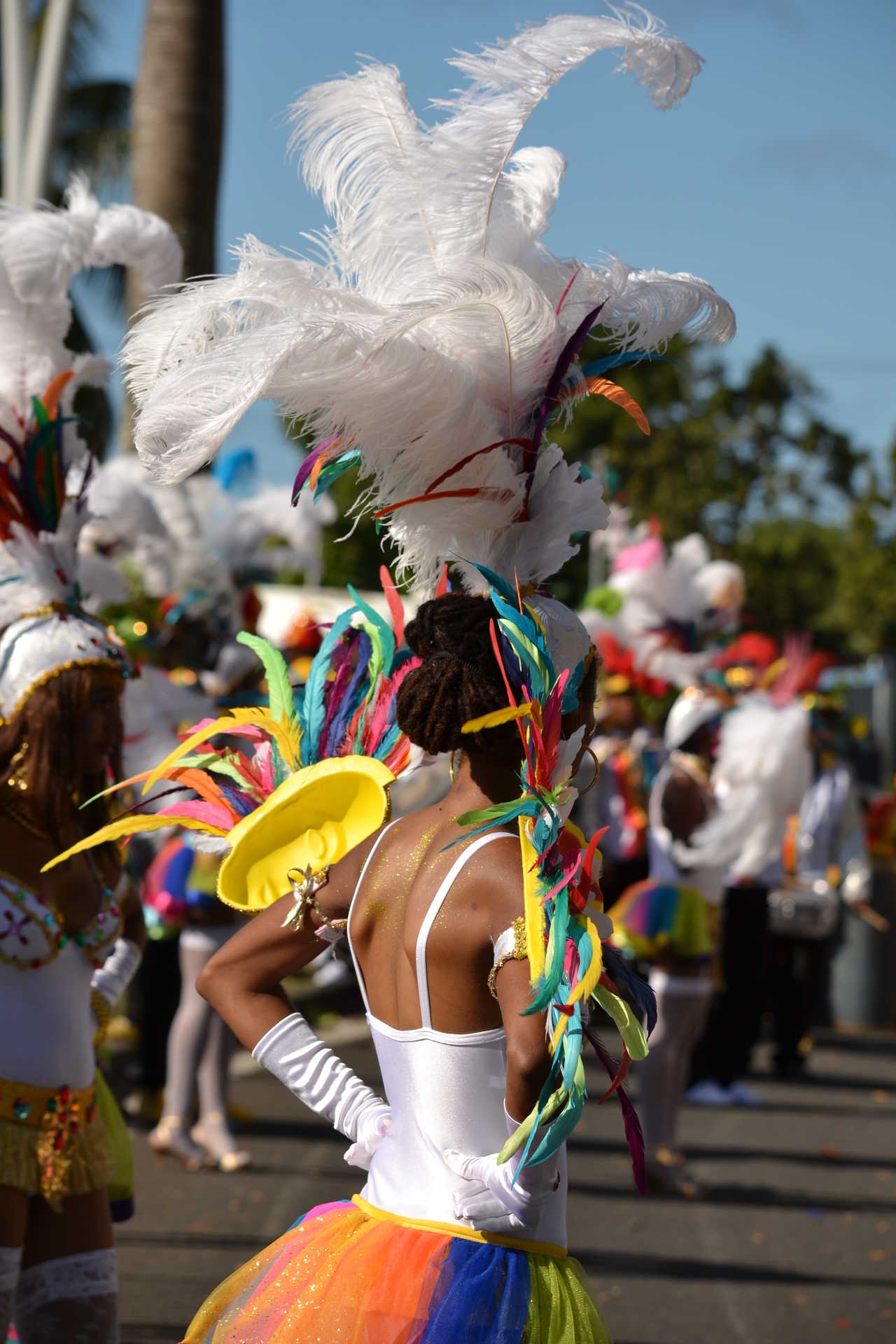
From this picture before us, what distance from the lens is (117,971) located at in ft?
11.8

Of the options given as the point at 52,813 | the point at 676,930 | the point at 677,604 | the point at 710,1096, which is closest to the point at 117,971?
the point at 52,813

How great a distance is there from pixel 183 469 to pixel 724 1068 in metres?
7.02

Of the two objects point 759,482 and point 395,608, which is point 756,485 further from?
point 395,608

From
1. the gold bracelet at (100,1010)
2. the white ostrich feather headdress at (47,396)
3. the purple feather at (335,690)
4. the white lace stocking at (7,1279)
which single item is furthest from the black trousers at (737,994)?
the purple feather at (335,690)

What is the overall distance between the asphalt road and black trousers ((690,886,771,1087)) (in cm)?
36

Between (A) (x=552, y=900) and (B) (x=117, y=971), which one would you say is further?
(B) (x=117, y=971)

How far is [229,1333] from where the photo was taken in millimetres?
2318

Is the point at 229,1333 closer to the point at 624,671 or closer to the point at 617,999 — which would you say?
the point at 617,999

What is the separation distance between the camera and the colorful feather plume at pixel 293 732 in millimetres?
2828

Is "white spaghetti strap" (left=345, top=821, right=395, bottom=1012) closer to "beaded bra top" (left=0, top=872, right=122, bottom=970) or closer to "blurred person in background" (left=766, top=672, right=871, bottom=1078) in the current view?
"beaded bra top" (left=0, top=872, right=122, bottom=970)

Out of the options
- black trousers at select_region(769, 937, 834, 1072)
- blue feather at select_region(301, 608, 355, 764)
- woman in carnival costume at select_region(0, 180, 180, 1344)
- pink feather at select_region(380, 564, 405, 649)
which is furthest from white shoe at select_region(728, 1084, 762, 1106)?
blue feather at select_region(301, 608, 355, 764)

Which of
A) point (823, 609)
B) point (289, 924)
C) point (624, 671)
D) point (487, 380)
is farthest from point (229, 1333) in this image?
point (823, 609)

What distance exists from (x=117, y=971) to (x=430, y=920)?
1.52 meters

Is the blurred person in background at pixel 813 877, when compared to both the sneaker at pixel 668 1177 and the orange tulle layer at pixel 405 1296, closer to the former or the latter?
the sneaker at pixel 668 1177
